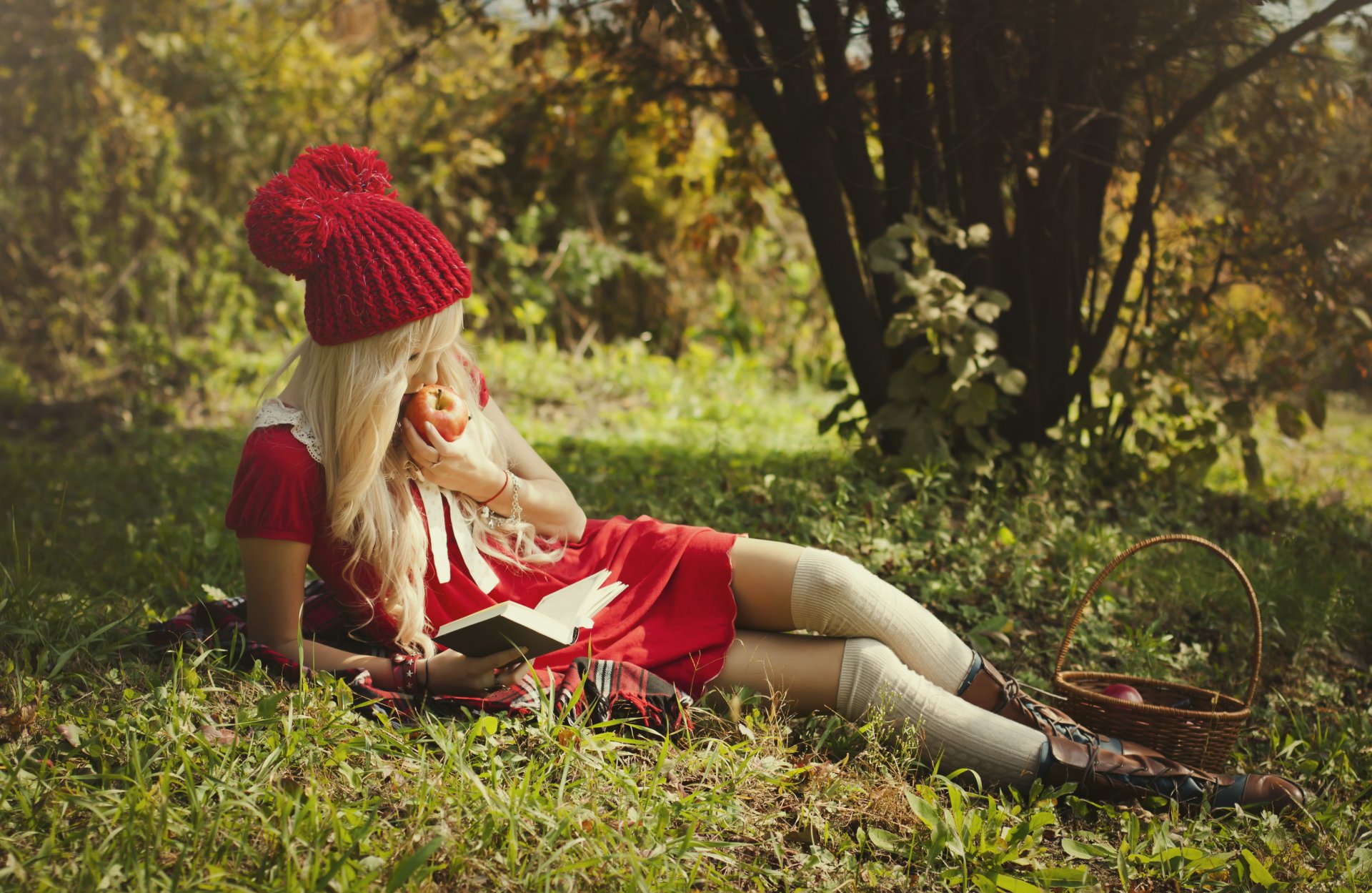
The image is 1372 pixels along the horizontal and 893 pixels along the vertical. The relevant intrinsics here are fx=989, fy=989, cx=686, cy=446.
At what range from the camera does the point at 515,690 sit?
200 cm

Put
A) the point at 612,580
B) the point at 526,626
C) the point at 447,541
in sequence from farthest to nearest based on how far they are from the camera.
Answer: the point at 612,580 → the point at 447,541 → the point at 526,626

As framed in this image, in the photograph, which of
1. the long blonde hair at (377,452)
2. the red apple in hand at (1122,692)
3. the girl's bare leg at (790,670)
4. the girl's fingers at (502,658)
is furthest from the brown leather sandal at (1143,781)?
the long blonde hair at (377,452)

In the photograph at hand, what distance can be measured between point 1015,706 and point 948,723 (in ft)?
0.79

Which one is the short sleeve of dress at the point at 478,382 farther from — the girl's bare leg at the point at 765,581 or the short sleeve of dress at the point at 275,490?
the girl's bare leg at the point at 765,581

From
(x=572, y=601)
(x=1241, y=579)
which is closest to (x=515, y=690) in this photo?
(x=572, y=601)

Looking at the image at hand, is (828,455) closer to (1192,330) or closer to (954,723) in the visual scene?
(1192,330)

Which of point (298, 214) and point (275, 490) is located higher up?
point (298, 214)

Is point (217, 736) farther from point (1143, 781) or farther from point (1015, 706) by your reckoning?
point (1143, 781)

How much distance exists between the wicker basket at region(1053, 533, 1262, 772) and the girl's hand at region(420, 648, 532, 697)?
4.22 feet

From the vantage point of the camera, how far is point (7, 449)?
4.75 m

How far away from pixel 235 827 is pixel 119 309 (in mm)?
6092

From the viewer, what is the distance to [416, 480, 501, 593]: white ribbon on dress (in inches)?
85.2

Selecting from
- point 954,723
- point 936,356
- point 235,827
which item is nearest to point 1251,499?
point 936,356

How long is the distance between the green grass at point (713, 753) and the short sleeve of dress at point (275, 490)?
1.06ft
